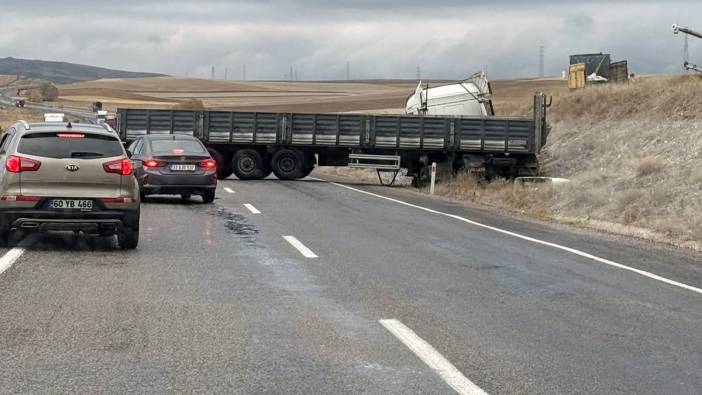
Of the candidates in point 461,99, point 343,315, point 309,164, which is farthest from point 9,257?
point 461,99

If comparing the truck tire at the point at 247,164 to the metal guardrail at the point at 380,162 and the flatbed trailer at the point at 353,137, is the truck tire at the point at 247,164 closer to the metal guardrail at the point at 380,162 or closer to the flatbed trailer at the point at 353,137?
the flatbed trailer at the point at 353,137

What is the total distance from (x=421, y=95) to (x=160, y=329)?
88.4 ft

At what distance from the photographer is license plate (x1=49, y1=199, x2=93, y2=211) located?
11.3 m

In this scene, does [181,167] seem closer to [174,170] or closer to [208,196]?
[174,170]

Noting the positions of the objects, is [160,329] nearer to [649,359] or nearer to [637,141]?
[649,359]

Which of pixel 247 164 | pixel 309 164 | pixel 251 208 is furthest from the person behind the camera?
pixel 309 164

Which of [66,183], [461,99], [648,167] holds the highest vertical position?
[461,99]

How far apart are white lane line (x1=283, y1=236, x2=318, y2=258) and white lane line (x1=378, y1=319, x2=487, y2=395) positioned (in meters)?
4.13

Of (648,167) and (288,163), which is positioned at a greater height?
(648,167)

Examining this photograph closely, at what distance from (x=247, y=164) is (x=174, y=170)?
1081 centimetres

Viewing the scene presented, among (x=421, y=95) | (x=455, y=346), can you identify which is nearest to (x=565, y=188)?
(x=421, y=95)

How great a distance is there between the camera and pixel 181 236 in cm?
1352

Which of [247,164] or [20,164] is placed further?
[247,164]

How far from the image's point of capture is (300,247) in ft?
40.9
